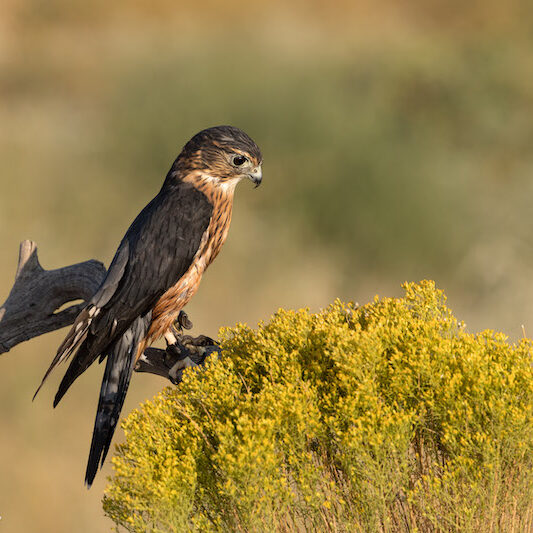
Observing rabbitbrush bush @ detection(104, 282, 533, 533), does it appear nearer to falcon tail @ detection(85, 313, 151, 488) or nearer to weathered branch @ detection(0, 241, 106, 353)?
falcon tail @ detection(85, 313, 151, 488)

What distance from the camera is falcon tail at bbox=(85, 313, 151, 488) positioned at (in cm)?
488

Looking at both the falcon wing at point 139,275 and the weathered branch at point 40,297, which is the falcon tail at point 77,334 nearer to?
the falcon wing at point 139,275

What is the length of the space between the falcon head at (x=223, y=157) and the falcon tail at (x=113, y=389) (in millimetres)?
1308

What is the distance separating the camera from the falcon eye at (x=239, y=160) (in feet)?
17.1

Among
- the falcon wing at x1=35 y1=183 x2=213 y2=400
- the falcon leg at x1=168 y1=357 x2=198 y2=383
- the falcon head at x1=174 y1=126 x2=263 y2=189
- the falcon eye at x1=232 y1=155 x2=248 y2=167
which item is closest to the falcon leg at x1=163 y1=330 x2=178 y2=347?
the falcon leg at x1=168 y1=357 x2=198 y2=383

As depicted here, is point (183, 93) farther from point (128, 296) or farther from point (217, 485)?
point (217, 485)

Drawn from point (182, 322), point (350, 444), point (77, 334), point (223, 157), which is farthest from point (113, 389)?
point (350, 444)

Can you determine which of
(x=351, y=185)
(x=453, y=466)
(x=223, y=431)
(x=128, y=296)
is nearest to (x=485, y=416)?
(x=453, y=466)

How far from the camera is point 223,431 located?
12.4ft

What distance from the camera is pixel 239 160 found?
17.2ft

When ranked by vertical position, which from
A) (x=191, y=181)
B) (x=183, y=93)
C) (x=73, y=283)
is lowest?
(x=73, y=283)

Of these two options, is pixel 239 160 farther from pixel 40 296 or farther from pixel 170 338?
pixel 40 296

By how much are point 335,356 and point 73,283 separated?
133 inches

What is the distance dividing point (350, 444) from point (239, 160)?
2.59 meters
